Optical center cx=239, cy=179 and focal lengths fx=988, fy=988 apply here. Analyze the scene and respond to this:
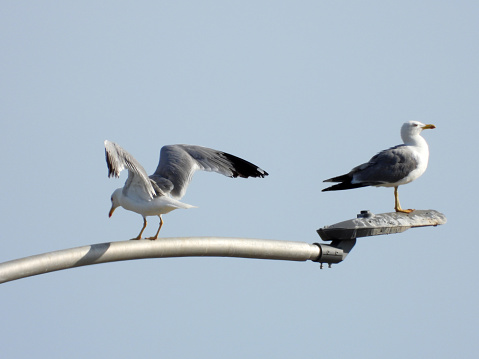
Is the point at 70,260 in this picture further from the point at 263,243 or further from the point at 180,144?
the point at 180,144

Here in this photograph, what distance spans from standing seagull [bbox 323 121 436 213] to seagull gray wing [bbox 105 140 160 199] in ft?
10.9

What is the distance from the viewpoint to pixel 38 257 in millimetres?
7891

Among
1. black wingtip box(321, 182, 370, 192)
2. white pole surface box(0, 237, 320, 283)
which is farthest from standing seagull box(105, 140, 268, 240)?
black wingtip box(321, 182, 370, 192)

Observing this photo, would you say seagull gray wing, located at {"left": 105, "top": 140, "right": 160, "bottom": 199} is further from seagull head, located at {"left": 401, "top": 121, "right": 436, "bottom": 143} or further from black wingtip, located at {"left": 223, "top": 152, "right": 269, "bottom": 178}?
seagull head, located at {"left": 401, "top": 121, "right": 436, "bottom": 143}

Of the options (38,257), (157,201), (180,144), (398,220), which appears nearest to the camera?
(38,257)

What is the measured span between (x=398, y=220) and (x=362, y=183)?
205 cm

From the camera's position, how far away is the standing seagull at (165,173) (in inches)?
390

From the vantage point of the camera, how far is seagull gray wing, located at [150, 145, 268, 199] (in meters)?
11.1

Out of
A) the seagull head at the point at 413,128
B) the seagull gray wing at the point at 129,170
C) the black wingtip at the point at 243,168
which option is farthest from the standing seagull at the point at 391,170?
the seagull gray wing at the point at 129,170

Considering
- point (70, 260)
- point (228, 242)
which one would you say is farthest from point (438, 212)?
point (70, 260)

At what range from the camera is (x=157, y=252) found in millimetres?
9000

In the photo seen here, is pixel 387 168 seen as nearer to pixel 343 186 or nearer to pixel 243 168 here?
pixel 343 186

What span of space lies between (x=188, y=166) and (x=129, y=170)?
1.26 m

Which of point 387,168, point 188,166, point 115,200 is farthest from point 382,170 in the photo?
point 115,200
